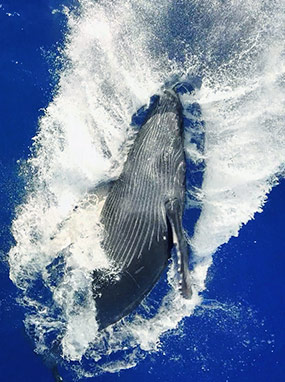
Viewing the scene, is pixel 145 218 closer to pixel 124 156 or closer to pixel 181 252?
pixel 181 252

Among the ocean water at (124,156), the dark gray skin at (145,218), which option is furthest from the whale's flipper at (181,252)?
the ocean water at (124,156)

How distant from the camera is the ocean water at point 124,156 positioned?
989cm

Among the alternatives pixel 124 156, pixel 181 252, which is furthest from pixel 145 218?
pixel 124 156

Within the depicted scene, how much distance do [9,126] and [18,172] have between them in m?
1.12

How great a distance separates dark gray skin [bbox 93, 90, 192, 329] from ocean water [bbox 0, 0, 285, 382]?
66cm

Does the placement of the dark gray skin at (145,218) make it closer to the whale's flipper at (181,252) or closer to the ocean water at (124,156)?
the whale's flipper at (181,252)

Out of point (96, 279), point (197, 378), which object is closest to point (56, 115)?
point (96, 279)

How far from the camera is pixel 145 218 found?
870 centimetres

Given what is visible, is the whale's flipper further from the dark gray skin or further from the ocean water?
the ocean water

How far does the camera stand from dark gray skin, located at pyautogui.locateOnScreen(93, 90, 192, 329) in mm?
8461

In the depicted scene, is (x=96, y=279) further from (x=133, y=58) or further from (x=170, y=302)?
(x=133, y=58)

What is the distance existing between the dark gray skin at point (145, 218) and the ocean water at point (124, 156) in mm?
656

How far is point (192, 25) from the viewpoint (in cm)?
1053

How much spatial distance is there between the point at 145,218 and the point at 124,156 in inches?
61.0
